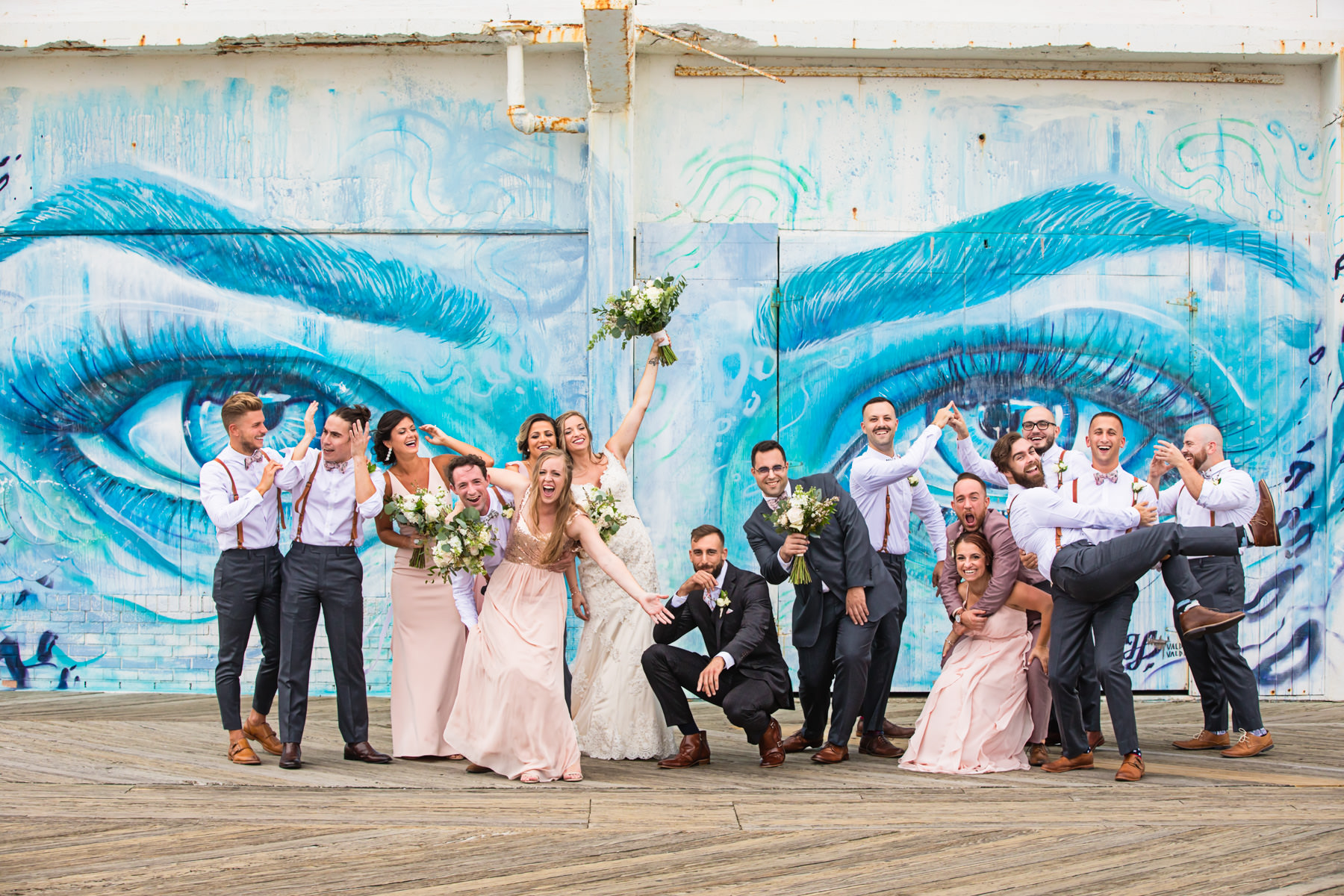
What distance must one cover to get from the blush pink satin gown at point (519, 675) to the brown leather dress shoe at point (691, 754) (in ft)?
1.64

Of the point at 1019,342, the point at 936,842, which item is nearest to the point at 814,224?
the point at 1019,342

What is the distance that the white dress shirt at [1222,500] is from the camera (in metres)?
6.05

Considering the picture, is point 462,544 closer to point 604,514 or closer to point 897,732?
point 604,514

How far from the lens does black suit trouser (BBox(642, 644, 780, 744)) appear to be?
5918 millimetres

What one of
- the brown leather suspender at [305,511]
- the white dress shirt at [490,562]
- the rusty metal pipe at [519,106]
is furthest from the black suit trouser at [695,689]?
the rusty metal pipe at [519,106]

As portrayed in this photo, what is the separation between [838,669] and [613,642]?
122 cm

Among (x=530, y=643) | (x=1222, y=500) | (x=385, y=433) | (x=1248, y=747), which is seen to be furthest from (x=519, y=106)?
(x=1248, y=747)

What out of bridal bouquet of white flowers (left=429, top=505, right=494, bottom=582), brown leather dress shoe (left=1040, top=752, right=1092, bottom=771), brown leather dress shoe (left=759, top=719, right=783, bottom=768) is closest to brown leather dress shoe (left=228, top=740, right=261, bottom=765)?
bridal bouquet of white flowers (left=429, top=505, right=494, bottom=582)

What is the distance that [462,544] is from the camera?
19.3 feet

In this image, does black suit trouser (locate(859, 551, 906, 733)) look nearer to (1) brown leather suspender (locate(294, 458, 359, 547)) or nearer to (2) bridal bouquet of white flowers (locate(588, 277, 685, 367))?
(2) bridal bouquet of white flowers (locate(588, 277, 685, 367))

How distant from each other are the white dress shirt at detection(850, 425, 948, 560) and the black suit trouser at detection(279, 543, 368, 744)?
2802 millimetres

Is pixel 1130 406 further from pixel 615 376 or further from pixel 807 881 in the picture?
pixel 807 881

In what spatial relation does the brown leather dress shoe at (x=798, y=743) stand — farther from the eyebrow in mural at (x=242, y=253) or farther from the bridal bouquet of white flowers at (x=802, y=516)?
the eyebrow in mural at (x=242, y=253)

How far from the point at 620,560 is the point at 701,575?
0.57m
